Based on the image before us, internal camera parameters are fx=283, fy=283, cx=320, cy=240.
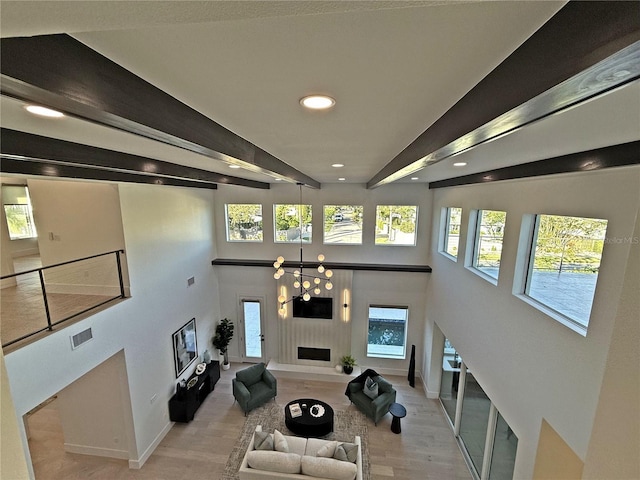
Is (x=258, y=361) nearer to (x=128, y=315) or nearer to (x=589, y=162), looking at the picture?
(x=128, y=315)

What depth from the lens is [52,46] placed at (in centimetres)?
97

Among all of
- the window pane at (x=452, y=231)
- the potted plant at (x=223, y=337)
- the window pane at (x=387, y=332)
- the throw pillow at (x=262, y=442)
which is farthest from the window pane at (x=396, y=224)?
the throw pillow at (x=262, y=442)

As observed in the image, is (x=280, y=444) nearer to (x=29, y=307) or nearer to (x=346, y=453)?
(x=346, y=453)

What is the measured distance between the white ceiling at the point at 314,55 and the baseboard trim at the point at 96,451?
573 centimetres

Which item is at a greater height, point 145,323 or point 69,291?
point 69,291

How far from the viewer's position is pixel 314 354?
7.98 meters

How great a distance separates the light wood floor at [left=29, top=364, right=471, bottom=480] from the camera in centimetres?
488

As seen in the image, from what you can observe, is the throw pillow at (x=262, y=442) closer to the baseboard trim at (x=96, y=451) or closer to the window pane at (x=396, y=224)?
the baseboard trim at (x=96, y=451)

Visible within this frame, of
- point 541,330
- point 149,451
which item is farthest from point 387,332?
point 149,451

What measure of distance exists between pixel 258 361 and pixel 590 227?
8075 millimetres

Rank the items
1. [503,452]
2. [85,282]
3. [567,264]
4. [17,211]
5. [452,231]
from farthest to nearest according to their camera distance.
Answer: [17,211] < [452,231] < [85,282] < [503,452] < [567,264]

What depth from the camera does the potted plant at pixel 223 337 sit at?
25.8 ft

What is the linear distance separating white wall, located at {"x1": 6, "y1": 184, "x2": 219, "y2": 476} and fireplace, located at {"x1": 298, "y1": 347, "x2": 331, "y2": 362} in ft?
8.81

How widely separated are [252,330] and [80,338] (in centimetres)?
483
